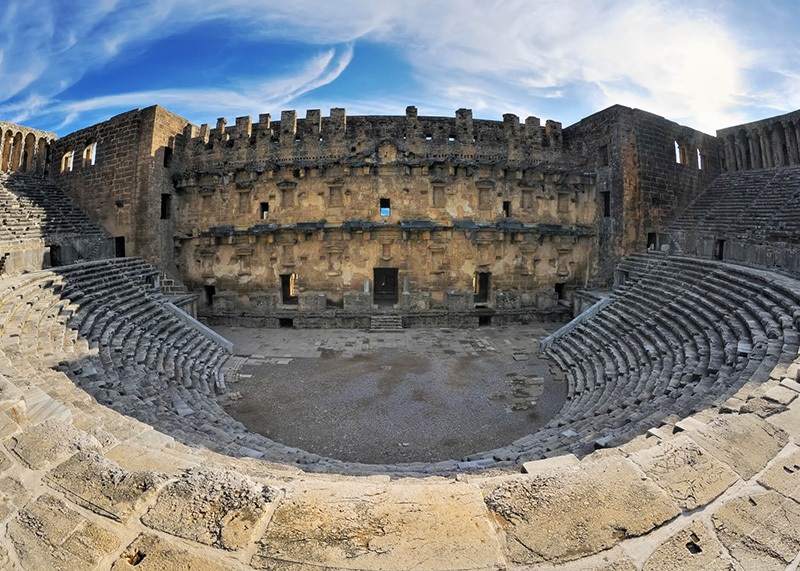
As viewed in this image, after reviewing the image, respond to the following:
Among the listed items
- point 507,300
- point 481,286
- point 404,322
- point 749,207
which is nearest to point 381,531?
point 404,322

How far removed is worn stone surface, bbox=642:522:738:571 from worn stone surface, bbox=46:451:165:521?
10.5ft

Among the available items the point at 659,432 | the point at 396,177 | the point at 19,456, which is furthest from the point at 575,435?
the point at 396,177

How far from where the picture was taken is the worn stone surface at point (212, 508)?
238 cm

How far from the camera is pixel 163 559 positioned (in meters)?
2.20

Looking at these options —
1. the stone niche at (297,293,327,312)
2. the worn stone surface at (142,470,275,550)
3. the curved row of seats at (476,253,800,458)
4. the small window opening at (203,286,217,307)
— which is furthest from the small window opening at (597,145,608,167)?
the worn stone surface at (142,470,275,550)

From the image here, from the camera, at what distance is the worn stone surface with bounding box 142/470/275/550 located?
7.80 ft

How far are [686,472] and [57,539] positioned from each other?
14.0 ft

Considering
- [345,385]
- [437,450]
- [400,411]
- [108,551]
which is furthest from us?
[345,385]

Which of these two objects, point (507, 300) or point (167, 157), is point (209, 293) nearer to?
point (167, 157)

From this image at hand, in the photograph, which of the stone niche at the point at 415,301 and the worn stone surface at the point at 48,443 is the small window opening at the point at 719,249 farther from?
the worn stone surface at the point at 48,443

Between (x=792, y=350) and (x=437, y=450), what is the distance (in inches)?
225

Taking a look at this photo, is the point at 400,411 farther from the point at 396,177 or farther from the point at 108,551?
the point at 396,177

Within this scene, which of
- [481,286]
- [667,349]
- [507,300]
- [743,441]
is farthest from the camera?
[481,286]

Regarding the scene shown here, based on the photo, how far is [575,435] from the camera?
6137 mm
